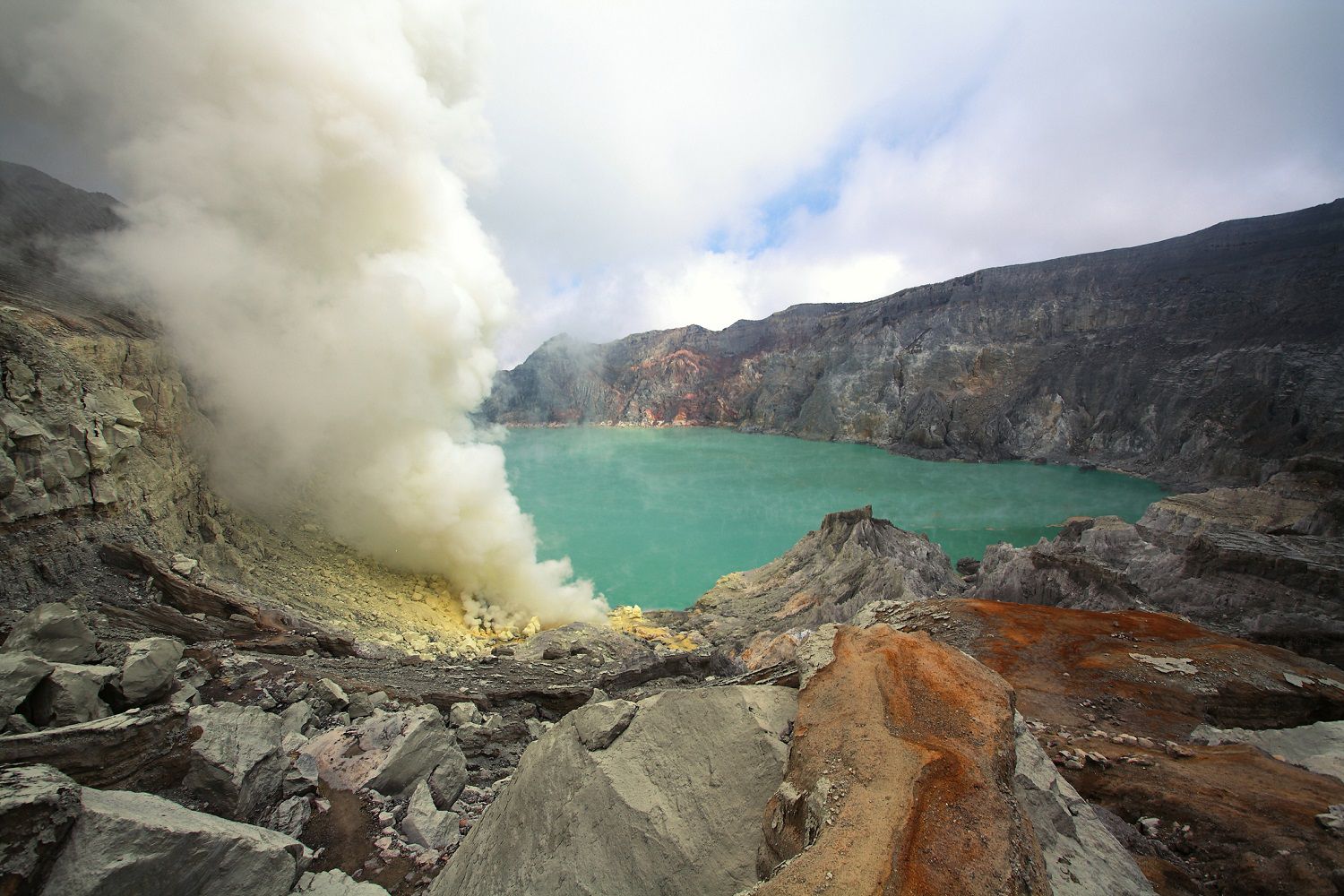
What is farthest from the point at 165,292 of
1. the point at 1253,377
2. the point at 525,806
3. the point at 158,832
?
the point at 1253,377

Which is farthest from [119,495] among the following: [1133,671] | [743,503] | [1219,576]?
[743,503]

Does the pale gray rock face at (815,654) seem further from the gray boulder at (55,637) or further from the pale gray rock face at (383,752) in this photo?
the gray boulder at (55,637)

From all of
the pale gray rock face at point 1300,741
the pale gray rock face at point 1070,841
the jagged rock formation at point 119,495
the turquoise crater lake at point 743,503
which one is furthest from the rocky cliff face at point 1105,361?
the jagged rock formation at point 119,495

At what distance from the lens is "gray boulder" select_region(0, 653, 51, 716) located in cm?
294

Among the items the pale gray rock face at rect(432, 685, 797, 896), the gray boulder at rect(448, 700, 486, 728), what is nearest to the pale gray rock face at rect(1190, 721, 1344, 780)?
the pale gray rock face at rect(432, 685, 797, 896)

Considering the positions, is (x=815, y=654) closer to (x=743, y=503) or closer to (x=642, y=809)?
(x=642, y=809)

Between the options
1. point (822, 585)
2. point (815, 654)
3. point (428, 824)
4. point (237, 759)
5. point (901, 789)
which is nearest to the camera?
point (901, 789)

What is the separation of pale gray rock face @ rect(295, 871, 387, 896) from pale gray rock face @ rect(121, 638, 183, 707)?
1.86m

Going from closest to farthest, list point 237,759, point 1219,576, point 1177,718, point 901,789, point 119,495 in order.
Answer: point 901,789, point 237,759, point 1177,718, point 119,495, point 1219,576

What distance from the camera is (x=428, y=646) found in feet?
26.5

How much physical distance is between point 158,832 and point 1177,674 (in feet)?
29.7

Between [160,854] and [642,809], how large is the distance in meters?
2.27

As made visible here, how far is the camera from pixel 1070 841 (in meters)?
3.13

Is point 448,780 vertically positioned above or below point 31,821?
below
